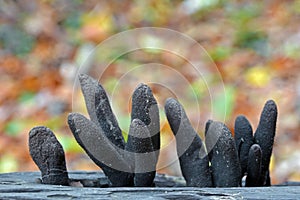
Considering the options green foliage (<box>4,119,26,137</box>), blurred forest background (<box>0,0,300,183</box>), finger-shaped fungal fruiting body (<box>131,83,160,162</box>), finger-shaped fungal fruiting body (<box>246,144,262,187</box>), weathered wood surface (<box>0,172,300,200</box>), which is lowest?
weathered wood surface (<box>0,172,300,200</box>)

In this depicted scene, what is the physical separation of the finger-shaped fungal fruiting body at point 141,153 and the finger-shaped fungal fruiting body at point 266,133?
0.27 m

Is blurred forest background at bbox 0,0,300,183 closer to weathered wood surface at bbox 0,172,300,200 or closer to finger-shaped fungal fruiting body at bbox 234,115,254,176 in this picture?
finger-shaped fungal fruiting body at bbox 234,115,254,176

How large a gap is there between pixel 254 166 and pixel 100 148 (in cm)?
35

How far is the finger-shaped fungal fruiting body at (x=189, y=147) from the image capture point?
4.31ft

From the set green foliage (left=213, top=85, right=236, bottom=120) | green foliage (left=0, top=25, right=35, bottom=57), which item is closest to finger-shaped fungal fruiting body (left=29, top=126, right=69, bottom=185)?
green foliage (left=213, top=85, right=236, bottom=120)

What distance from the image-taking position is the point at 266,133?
1.38 m

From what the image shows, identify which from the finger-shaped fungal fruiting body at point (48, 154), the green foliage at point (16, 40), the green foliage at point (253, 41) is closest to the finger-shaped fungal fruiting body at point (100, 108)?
the finger-shaped fungal fruiting body at point (48, 154)

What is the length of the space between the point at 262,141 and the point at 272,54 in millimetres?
3064

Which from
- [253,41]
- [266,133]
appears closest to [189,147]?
[266,133]

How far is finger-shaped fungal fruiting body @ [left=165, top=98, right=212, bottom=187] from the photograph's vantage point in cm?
131

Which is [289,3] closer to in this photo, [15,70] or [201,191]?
[15,70]

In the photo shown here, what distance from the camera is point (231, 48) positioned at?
4574mm

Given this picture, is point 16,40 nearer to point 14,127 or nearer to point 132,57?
point 132,57

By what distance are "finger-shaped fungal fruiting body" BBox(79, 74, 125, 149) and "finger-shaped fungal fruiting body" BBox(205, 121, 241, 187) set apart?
21 cm
